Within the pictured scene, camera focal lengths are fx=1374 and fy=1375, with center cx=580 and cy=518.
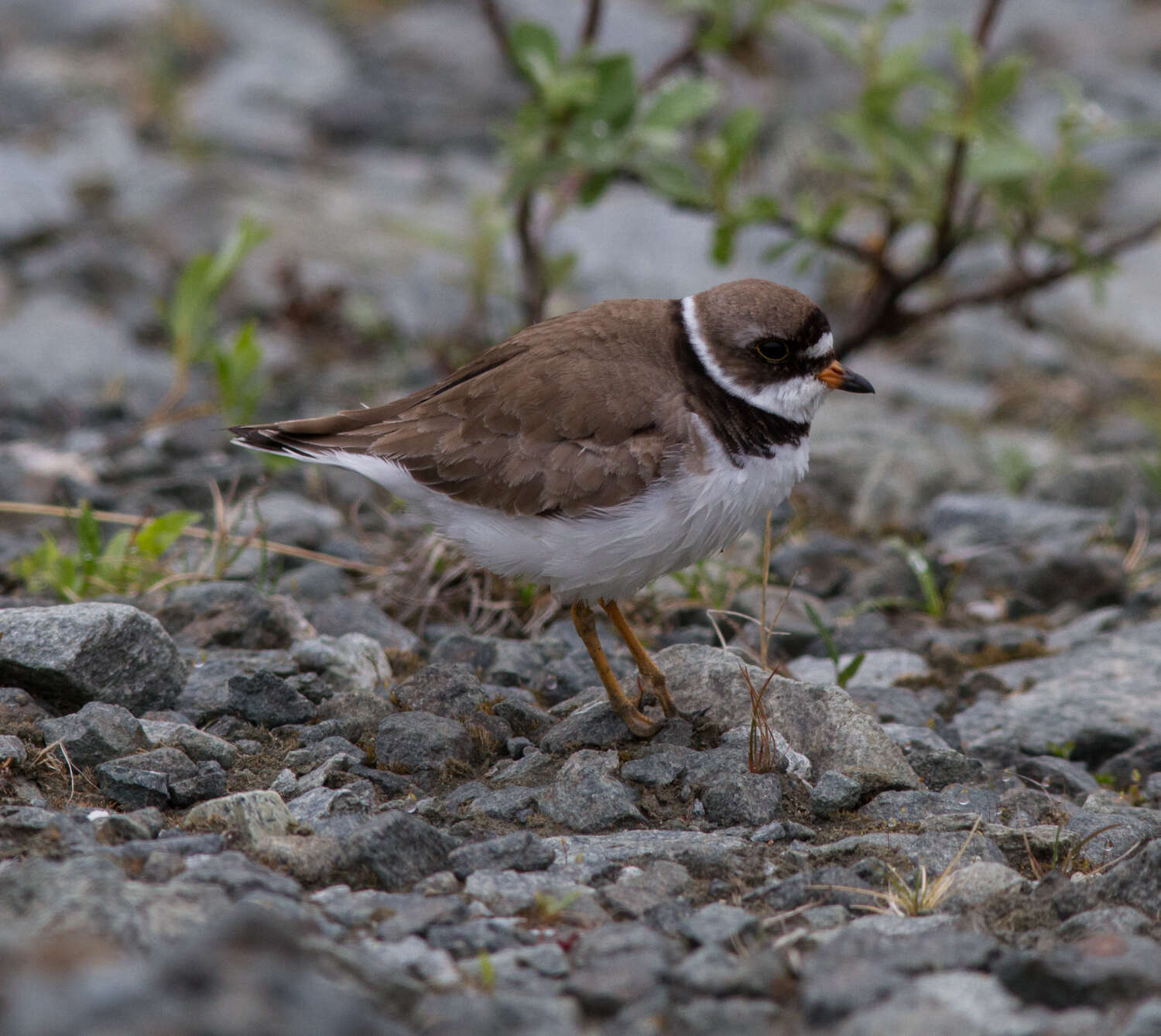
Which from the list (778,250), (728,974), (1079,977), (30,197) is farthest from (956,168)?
(30,197)

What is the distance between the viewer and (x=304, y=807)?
362 cm

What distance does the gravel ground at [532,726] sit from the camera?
2.66m

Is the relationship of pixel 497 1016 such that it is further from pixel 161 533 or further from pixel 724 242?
pixel 724 242

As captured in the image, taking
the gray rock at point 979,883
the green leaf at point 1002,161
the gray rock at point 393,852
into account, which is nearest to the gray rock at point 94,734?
the gray rock at point 393,852

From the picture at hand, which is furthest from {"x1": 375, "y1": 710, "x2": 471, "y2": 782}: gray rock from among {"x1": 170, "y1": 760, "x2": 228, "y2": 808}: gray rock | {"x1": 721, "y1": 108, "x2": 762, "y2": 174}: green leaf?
{"x1": 721, "y1": 108, "x2": 762, "y2": 174}: green leaf

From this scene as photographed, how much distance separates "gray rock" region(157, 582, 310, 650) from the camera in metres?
4.83

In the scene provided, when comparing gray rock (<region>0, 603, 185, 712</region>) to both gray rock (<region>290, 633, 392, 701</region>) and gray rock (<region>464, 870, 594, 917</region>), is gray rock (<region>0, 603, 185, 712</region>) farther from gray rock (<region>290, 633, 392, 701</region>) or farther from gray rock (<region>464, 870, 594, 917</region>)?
gray rock (<region>464, 870, 594, 917</region>)

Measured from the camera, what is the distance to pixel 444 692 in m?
4.36

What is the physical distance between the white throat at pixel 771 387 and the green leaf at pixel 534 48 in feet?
7.56

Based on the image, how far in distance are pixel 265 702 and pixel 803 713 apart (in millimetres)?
1643

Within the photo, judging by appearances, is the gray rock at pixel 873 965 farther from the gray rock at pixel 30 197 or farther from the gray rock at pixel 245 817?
the gray rock at pixel 30 197

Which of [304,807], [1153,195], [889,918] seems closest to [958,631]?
[889,918]

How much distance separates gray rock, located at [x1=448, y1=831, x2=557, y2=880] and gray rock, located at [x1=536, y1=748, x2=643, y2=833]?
0.30 metres

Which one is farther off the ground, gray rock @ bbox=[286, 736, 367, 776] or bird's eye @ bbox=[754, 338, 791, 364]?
bird's eye @ bbox=[754, 338, 791, 364]
